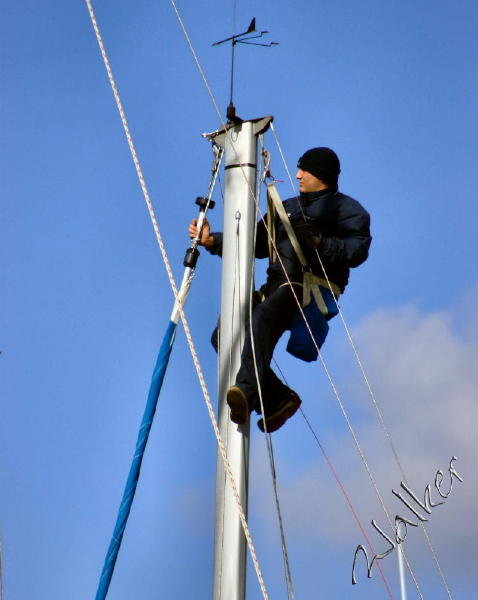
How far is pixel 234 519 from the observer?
7.85m

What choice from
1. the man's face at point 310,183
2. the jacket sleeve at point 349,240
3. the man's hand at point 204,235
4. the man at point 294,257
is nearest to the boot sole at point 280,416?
the man at point 294,257

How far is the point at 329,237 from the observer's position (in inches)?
339

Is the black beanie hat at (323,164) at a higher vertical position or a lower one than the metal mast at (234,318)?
higher

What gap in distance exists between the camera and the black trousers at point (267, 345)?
26.3ft

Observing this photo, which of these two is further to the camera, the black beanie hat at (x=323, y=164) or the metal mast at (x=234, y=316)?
the black beanie hat at (x=323, y=164)

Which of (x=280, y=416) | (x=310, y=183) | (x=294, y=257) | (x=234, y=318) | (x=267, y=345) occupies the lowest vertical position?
(x=280, y=416)

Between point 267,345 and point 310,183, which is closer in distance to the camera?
point 267,345

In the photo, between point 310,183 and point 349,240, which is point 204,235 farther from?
point 349,240

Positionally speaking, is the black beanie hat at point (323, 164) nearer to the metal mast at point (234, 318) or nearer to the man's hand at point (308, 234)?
the metal mast at point (234, 318)

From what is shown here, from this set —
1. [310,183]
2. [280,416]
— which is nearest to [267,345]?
[280,416]

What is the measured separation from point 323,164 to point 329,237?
0.65m

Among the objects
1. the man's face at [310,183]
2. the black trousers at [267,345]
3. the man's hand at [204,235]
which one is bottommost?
the black trousers at [267,345]

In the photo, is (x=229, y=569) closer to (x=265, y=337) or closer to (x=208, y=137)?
(x=265, y=337)

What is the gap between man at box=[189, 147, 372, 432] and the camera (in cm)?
813
